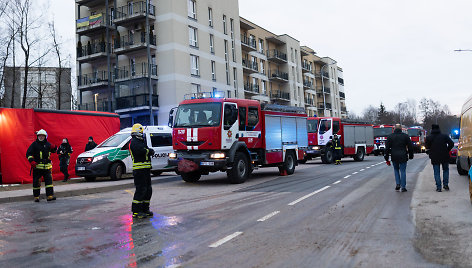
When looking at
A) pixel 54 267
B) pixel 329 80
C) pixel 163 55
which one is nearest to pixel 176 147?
pixel 54 267

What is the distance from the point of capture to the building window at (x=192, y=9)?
3969 cm

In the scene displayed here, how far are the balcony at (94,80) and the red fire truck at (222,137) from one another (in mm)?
28845

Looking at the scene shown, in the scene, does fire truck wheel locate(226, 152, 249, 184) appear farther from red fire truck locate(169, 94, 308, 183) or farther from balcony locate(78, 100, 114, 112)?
balcony locate(78, 100, 114, 112)

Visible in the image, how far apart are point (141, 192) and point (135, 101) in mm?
30771

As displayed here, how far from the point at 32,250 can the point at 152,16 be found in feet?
115

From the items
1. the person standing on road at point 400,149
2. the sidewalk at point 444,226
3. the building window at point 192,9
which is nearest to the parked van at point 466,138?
the sidewalk at point 444,226

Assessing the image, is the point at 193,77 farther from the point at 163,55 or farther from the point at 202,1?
the point at 202,1

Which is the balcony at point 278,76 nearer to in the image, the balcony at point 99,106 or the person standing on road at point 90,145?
the balcony at point 99,106

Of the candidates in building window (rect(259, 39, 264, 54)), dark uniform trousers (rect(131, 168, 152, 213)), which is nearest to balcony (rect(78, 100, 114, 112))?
building window (rect(259, 39, 264, 54))

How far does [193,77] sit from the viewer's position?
38.8m

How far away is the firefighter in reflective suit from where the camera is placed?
25.3ft

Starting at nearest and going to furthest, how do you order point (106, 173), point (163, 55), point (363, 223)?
point (363, 223), point (106, 173), point (163, 55)

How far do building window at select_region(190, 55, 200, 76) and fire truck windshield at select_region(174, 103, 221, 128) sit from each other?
25.7 meters

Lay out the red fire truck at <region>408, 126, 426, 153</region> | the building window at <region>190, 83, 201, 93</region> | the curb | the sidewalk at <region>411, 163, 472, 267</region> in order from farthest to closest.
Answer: the red fire truck at <region>408, 126, 426, 153</region> < the building window at <region>190, 83, 201, 93</region> < the curb < the sidewalk at <region>411, 163, 472, 267</region>
